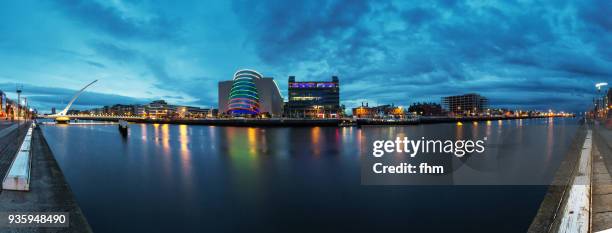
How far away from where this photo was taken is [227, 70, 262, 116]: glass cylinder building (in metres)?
141

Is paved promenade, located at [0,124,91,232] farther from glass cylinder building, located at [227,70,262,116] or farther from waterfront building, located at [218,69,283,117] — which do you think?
waterfront building, located at [218,69,283,117]

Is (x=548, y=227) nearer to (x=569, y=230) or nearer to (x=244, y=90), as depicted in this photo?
(x=569, y=230)

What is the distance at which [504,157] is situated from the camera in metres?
24.2

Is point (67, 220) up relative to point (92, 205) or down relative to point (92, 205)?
up

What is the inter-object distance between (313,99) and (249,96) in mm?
30667

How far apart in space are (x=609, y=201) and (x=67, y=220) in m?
12.6

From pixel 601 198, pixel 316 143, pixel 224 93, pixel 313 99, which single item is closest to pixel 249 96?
pixel 224 93

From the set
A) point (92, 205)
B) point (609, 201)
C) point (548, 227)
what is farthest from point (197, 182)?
point (609, 201)

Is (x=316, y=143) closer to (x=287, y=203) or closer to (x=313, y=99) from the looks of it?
(x=287, y=203)

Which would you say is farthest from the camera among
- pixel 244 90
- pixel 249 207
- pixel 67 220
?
pixel 244 90

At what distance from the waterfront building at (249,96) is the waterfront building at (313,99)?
9.90 meters

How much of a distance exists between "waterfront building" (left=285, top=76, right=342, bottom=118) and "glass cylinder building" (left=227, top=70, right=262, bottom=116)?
17576 mm

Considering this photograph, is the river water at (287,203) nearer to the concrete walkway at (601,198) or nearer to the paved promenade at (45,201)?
the paved promenade at (45,201)

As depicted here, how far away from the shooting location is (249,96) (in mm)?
142250
